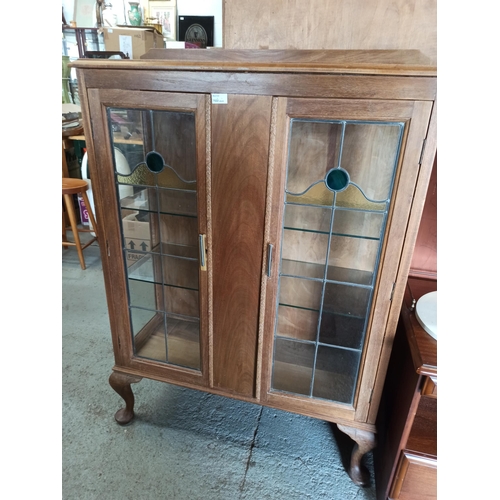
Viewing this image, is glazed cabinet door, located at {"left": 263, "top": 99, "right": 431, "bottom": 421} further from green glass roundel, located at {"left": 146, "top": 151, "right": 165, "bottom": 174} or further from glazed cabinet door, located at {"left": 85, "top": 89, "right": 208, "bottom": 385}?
green glass roundel, located at {"left": 146, "top": 151, "right": 165, "bottom": 174}

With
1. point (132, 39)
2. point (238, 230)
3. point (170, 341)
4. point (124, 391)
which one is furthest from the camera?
point (132, 39)

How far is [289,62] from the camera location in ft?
2.96

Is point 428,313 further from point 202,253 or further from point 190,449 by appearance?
point 190,449

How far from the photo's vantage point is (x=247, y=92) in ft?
2.83

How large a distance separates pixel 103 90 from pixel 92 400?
129cm

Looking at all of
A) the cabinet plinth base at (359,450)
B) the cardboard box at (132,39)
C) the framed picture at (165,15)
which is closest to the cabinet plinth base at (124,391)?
the cabinet plinth base at (359,450)

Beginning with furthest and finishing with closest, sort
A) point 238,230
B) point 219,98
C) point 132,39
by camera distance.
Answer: point 132,39
point 238,230
point 219,98

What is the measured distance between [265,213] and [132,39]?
2044 mm

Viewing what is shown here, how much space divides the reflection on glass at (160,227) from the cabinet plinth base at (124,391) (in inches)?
4.7

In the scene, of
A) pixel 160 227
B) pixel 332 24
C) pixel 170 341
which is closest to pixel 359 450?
pixel 170 341

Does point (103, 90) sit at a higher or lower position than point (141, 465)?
higher
